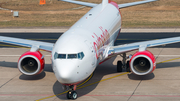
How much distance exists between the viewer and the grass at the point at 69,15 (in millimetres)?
56812

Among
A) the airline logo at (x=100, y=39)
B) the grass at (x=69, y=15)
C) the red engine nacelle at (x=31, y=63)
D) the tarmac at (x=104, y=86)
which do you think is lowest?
the grass at (x=69, y=15)

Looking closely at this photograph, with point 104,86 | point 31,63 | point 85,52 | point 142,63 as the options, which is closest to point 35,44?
point 31,63

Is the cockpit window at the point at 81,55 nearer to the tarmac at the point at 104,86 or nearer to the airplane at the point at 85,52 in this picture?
the airplane at the point at 85,52

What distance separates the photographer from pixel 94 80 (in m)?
25.5

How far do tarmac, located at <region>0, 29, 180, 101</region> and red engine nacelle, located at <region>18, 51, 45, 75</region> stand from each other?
37.4 inches

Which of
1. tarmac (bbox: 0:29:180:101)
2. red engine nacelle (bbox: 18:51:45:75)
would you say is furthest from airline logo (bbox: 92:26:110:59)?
red engine nacelle (bbox: 18:51:45:75)

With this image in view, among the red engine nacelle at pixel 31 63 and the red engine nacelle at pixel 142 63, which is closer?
the red engine nacelle at pixel 142 63

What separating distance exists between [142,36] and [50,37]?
39.6ft

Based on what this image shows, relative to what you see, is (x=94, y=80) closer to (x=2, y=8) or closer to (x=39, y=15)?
(x=39, y=15)

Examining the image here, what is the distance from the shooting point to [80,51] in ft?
65.7

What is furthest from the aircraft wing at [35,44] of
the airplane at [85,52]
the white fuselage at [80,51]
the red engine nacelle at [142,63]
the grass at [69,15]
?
the grass at [69,15]

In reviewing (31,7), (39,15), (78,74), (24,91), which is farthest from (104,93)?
(31,7)

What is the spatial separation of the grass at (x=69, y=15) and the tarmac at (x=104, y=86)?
26.8m

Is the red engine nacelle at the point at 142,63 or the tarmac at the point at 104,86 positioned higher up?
the red engine nacelle at the point at 142,63
